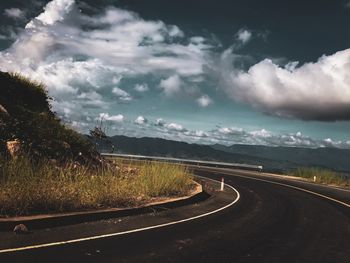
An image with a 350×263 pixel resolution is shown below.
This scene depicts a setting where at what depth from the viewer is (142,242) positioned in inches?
357

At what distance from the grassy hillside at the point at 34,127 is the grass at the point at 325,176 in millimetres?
21462

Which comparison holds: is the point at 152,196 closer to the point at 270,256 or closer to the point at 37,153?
the point at 37,153

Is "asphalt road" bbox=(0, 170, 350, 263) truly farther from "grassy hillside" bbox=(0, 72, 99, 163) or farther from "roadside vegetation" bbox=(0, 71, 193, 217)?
"grassy hillside" bbox=(0, 72, 99, 163)

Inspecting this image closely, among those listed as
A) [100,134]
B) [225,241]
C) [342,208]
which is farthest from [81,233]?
[100,134]

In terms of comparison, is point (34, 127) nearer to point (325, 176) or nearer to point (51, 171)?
point (51, 171)

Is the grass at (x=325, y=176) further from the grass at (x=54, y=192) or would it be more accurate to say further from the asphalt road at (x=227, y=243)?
the grass at (x=54, y=192)

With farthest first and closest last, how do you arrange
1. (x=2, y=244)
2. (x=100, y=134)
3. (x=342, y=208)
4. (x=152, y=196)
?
(x=100, y=134) < (x=342, y=208) < (x=152, y=196) < (x=2, y=244)

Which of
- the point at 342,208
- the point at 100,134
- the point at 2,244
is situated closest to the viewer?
the point at 2,244

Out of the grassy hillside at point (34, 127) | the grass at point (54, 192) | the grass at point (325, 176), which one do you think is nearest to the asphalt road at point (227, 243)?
the grass at point (54, 192)

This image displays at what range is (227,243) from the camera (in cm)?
944

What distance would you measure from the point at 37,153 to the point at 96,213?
737cm

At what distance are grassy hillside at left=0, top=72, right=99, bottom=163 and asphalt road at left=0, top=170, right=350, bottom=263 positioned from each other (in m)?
8.25

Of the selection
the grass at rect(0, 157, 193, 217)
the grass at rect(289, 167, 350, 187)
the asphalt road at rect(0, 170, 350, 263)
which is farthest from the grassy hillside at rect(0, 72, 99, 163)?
the grass at rect(289, 167, 350, 187)

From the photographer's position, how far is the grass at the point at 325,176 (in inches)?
1379
